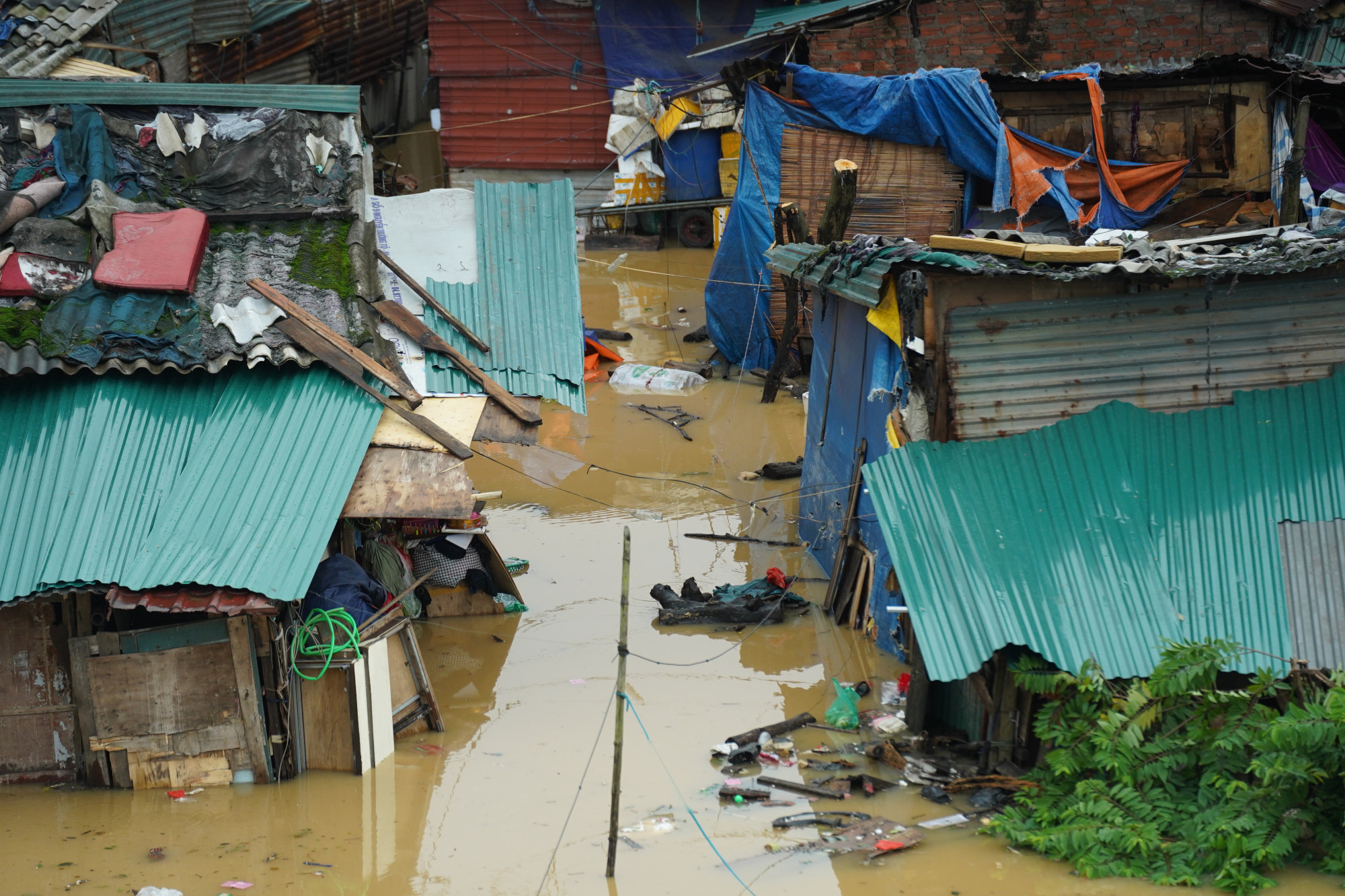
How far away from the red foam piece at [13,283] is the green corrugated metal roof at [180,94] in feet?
7.63

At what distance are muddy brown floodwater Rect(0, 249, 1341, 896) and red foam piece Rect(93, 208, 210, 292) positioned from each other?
3.80m

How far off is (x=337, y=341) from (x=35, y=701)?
335 centimetres

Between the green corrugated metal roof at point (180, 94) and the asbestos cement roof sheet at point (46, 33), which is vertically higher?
the asbestos cement roof sheet at point (46, 33)

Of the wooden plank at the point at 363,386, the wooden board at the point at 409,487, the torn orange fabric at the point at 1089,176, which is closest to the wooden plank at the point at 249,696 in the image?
the wooden board at the point at 409,487

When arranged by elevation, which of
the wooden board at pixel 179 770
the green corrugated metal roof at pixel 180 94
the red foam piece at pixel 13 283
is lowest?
the wooden board at pixel 179 770

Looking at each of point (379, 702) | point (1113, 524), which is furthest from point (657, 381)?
point (1113, 524)

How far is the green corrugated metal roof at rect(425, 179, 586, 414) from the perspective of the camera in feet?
32.7

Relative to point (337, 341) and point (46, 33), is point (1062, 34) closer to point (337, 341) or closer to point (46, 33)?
point (337, 341)

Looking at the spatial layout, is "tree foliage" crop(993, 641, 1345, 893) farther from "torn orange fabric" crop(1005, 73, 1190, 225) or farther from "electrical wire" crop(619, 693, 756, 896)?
"torn orange fabric" crop(1005, 73, 1190, 225)

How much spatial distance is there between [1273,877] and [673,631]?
214 inches

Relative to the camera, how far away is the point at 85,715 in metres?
7.93

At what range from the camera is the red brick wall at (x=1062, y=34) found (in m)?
17.8

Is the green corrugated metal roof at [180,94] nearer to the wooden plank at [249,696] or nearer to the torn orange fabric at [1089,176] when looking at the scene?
the wooden plank at [249,696]

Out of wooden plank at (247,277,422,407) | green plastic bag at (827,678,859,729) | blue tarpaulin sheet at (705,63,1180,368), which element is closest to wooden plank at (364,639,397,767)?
wooden plank at (247,277,422,407)
